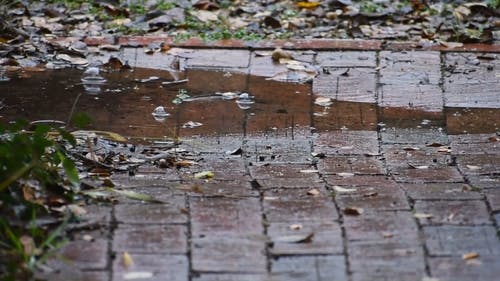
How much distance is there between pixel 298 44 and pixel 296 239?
308 cm

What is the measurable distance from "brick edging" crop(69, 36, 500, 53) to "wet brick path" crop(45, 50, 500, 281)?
102 cm

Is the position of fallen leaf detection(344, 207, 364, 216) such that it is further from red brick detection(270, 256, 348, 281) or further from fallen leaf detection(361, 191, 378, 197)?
red brick detection(270, 256, 348, 281)

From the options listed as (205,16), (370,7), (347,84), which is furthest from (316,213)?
(370,7)

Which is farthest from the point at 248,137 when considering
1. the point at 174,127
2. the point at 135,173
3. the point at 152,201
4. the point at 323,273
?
the point at 323,273

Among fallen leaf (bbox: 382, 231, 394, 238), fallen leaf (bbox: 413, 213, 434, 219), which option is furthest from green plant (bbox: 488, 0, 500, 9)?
fallen leaf (bbox: 382, 231, 394, 238)

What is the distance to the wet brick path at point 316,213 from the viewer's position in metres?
3.17

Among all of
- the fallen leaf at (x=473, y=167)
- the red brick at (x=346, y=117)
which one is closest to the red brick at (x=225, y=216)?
the fallen leaf at (x=473, y=167)

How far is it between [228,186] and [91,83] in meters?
2.00

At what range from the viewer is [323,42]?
20.7 ft

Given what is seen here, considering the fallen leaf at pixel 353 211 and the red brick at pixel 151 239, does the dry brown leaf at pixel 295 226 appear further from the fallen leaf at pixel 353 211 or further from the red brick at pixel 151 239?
the red brick at pixel 151 239

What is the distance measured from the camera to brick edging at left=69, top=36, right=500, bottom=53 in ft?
20.3

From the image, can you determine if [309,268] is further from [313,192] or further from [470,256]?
[313,192]

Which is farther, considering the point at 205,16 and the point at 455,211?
the point at 205,16

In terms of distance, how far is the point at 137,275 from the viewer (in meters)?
3.09
